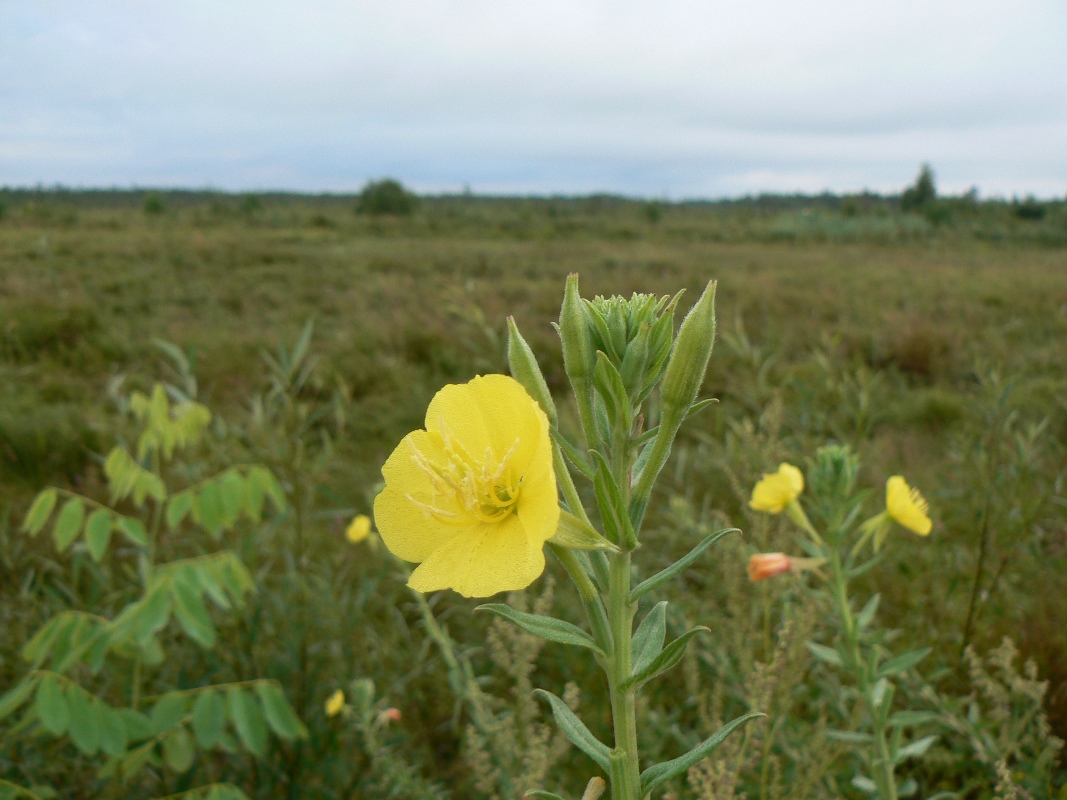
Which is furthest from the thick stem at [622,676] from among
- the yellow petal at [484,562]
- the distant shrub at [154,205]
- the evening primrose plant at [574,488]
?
the distant shrub at [154,205]

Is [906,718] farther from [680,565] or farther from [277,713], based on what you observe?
[277,713]

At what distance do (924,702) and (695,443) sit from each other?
3210 millimetres

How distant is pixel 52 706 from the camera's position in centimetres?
131

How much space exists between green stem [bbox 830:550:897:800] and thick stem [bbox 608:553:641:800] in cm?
80

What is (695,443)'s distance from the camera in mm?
5004

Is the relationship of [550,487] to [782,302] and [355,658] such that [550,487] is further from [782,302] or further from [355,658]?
[782,302]

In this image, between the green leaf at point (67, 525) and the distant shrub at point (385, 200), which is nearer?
the green leaf at point (67, 525)

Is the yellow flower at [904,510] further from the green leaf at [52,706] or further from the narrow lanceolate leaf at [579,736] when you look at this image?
the green leaf at [52,706]

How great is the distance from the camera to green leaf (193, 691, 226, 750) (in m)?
1.47

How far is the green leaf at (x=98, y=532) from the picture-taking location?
1597 millimetres

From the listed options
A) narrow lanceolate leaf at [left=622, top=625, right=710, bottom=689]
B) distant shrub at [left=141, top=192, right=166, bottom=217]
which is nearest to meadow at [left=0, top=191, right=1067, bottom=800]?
narrow lanceolate leaf at [left=622, top=625, right=710, bottom=689]

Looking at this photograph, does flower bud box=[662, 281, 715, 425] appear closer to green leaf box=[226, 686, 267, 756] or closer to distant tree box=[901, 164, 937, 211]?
green leaf box=[226, 686, 267, 756]

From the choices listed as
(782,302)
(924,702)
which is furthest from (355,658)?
(782,302)

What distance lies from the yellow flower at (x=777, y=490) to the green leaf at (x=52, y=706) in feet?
4.50
